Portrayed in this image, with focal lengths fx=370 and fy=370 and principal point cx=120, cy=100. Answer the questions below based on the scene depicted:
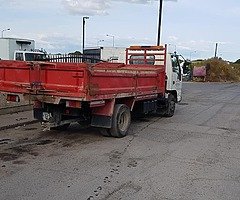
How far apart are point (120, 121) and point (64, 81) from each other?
2.29 meters

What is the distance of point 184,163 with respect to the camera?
737 centimetres

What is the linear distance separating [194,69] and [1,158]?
50749mm

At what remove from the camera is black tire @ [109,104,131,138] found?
9.54 m

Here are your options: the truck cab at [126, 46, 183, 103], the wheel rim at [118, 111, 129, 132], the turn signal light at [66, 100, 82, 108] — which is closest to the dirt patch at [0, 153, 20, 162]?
the turn signal light at [66, 100, 82, 108]

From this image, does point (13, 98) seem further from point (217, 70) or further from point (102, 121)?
point (217, 70)

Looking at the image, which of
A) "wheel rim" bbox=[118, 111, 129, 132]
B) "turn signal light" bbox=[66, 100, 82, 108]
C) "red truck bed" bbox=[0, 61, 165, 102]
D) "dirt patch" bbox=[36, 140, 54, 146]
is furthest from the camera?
"wheel rim" bbox=[118, 111, 129, 132]

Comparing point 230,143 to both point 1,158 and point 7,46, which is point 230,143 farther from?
point 7,46

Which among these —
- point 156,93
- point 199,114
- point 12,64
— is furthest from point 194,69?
point 12,64

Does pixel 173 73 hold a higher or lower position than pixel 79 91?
higher

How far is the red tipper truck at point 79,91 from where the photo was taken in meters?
8.11

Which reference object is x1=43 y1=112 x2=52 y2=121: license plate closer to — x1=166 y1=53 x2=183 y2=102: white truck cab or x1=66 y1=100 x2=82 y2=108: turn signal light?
x1=66 y1=100 x2=82 y2=108: turn signal light

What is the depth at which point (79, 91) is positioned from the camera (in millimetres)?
7992

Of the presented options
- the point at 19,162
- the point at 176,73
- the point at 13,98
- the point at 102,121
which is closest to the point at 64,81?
the point at 102,121

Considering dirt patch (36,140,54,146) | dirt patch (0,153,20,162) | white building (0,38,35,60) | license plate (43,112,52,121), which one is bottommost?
dirt patch (36,140,54,146)
